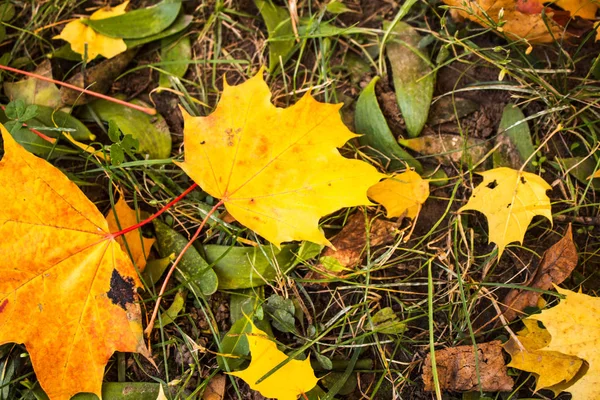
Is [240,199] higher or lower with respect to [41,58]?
lower

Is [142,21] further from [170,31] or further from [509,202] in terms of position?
[509,202]

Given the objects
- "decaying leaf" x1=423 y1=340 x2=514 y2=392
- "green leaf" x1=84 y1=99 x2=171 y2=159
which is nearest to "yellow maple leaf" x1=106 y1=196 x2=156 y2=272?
"green leaf" x1=84 y1=99 x2=171 y2=159

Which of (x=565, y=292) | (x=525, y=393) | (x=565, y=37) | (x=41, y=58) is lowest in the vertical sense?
(x=525, y=393)

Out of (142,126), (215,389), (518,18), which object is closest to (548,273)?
(518,18)

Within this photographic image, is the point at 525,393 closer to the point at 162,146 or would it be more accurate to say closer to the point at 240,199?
the point at 240,199

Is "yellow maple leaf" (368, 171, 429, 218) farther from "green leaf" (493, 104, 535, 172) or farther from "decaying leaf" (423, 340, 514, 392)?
"decaying leaf" (423, 340, 514, 392)

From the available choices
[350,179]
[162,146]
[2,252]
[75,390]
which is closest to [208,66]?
[162,146]
